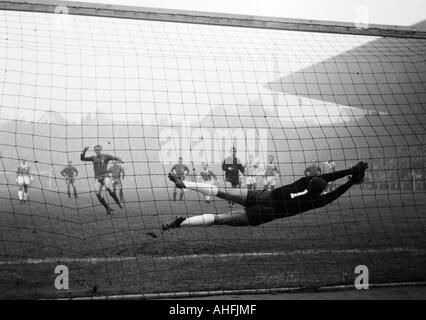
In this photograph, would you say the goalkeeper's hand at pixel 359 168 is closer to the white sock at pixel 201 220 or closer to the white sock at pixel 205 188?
the white sock at pixel 205 188

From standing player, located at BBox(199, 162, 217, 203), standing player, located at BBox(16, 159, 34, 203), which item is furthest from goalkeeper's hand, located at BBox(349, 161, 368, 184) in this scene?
standing player, located at BBox(16, 159, 34, 203)

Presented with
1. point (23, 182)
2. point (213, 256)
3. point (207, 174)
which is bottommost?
point (213, 256)

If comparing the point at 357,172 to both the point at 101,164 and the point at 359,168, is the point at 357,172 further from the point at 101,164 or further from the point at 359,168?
the point at 101,164

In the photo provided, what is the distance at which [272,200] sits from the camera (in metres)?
5.00

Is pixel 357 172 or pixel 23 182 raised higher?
pixel 23 182

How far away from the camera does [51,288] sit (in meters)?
4.11

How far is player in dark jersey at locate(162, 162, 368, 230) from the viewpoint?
4.88 m

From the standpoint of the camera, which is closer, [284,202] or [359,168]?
[359,168]

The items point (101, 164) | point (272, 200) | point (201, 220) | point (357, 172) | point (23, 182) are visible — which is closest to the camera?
point (357, 172)

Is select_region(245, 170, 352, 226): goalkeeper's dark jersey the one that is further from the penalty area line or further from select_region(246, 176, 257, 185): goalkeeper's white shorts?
select_region(246, 176, 257, 185): goalkeeper's white shorts

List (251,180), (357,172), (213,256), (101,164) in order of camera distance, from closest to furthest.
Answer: (357,172) < (213,256) < (101,164) < (251,180)

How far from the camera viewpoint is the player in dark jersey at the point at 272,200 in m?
4.88

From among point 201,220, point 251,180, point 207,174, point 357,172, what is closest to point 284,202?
point 357,172

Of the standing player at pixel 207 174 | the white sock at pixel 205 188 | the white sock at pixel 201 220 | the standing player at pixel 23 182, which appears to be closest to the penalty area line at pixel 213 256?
the white sock at pixel 201 220
